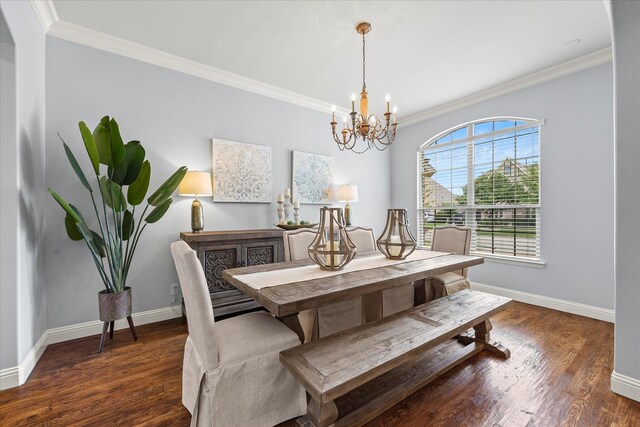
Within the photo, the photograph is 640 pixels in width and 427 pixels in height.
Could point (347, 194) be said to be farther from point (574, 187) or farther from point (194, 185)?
point (574, 187)

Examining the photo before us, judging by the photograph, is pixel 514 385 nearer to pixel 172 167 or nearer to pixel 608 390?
pixel 608 390

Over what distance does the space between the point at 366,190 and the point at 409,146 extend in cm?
111

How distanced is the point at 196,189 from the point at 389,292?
2.15 m

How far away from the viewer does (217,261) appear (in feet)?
9.00

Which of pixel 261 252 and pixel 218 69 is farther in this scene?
pixel 218 69

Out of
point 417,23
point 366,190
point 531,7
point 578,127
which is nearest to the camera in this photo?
point 531,7

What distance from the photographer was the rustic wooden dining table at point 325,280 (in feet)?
4.54

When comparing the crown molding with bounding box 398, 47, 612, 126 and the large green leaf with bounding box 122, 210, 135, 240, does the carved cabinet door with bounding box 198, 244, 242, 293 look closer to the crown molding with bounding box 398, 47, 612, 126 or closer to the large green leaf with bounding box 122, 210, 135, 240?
the large green leaf with bounding box 122, 210, 135, 240

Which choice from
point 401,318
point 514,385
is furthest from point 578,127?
point 401,318

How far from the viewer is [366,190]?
4797 millimetres

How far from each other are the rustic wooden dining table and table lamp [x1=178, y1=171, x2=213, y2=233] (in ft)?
3.74

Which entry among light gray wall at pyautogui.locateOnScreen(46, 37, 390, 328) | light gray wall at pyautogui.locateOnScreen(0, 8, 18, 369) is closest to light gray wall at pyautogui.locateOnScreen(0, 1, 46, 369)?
light gray wall at pyautogui.locateOnScreen(0, 8, 18, 369)

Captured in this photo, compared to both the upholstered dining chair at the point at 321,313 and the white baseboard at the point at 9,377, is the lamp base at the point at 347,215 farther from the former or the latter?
the white baseboard at the point at 9,377

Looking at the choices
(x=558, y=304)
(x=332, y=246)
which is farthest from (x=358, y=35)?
(x=558, y=304)
